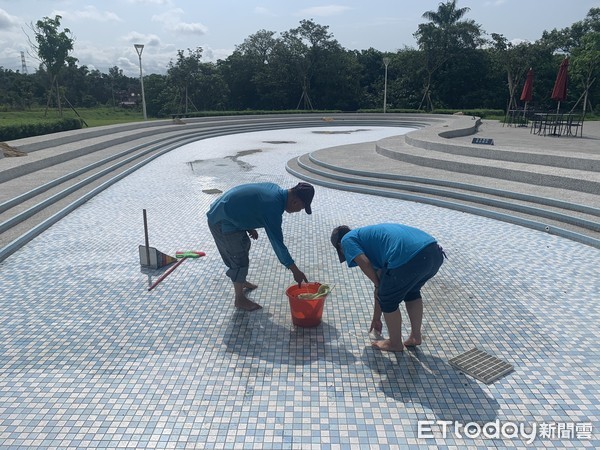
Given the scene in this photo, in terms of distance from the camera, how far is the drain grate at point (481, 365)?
342cm

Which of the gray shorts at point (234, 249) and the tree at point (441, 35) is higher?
the tree at point (441, 35)

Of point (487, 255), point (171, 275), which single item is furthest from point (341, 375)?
point (487, 255)

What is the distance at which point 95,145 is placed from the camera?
46.6 feet

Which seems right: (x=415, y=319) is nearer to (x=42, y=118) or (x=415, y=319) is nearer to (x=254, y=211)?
(x=254, y=211)

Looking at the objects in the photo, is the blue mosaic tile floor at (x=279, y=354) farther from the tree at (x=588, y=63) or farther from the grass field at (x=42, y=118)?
the tree at (x=588, y=63)

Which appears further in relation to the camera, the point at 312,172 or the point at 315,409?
the point at 312,172

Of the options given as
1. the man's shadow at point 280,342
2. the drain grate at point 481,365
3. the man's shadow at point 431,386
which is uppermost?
the drain grate at point 481,365

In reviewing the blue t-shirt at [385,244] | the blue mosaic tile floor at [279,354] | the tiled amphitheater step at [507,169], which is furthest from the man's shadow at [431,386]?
the tiled amphitheater step at [507,169]

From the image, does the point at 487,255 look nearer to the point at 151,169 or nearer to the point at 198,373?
the point at 198,373

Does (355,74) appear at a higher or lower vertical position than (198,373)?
higher

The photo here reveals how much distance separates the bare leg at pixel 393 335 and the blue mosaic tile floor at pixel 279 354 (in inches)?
2.9

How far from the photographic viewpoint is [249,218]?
419 cm

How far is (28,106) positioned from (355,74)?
2710 cm

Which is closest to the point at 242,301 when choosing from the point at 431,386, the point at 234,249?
the point at 234,249
